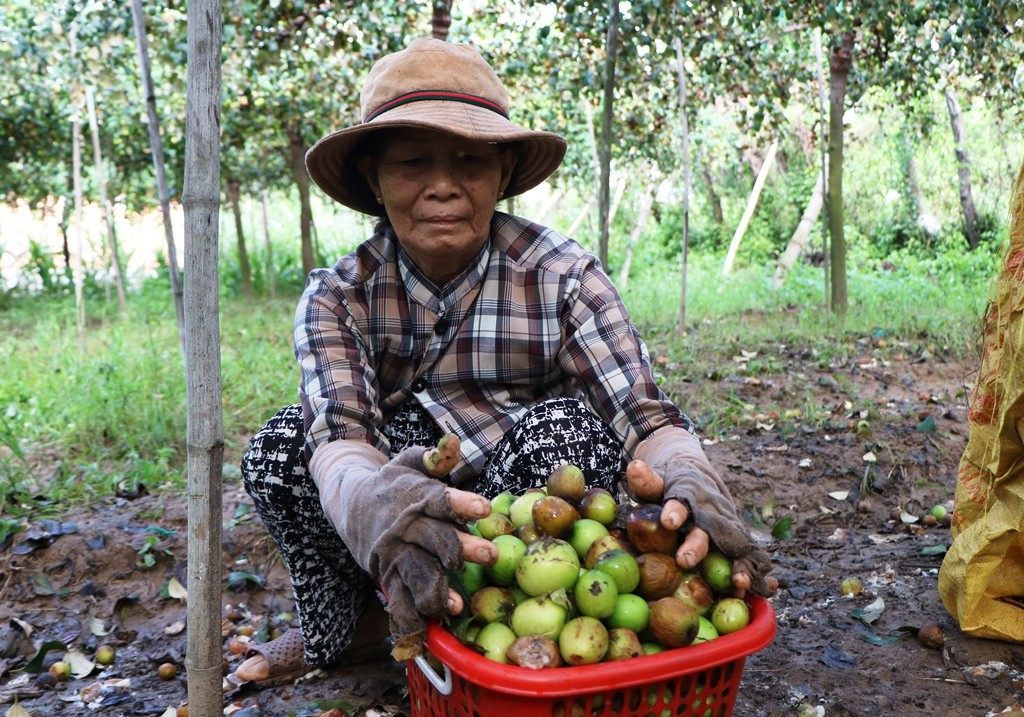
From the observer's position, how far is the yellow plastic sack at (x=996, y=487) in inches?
74.3

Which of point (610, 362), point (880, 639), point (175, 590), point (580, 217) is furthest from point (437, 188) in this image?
point (580, 217)

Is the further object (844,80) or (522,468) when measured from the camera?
(844,80)

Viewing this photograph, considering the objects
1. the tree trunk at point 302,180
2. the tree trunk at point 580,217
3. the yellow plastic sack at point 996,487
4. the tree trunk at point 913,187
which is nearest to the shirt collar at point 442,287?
the yellow plastic sack at point 996,487

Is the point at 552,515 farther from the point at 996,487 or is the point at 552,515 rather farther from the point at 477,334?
the point at 996,487

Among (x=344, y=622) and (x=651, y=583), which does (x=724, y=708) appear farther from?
(x=344, y=622)

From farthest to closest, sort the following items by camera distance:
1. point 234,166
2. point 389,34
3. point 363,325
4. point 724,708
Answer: point 234,166, point 389,34, point 363,325, point 724,708

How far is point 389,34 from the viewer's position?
16.3 ft

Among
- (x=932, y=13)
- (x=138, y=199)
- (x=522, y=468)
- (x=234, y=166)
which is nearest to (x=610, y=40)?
(x=932, y=13)

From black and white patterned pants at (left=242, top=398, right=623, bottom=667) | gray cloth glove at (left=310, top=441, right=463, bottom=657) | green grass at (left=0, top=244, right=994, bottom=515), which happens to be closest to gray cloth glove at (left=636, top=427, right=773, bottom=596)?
black and white patterned pants at (left=242, top=398, right=623, bottom=667)

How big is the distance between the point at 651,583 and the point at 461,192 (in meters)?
0.92

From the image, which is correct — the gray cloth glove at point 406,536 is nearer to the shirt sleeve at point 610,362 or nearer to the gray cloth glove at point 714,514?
the gray cloth glove at point 714,514

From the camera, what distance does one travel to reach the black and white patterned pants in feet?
5.97

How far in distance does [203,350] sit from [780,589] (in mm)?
1809

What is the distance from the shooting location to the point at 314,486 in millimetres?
1909
